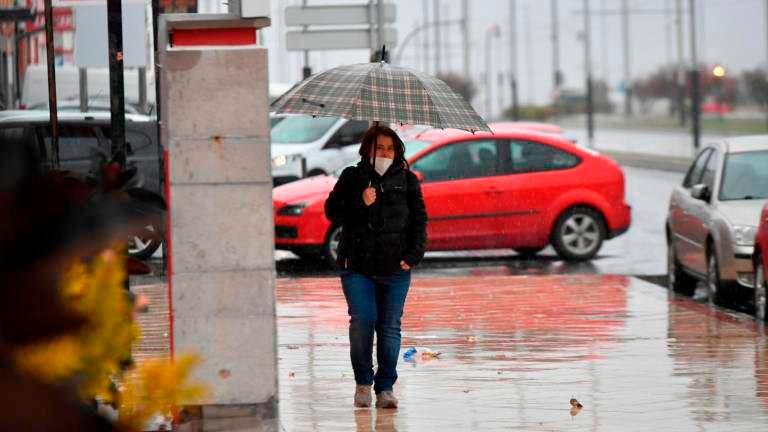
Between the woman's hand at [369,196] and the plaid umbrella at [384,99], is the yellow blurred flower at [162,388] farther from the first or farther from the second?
the plaid umbrella at [384,99]

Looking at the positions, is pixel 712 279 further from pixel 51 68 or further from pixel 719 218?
pixel 51 68

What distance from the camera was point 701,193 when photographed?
14.0m

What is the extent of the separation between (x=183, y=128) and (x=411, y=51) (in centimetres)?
13336

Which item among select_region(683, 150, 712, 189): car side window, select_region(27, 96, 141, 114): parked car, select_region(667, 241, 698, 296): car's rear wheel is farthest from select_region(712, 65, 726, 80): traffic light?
select_region(667, 241, 698, 296): car's rear wheel

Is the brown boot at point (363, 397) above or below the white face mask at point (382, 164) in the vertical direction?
below

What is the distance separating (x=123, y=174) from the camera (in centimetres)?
509

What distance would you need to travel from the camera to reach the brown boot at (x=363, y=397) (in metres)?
7.94

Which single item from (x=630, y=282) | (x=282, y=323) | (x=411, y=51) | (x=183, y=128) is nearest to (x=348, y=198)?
(x=183, y=128)

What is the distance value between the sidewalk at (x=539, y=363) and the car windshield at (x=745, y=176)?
108 cm

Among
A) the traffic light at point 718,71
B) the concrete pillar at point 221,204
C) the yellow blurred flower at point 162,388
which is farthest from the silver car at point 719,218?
the traffic light at point 718,71

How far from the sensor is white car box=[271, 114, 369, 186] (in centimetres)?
2408

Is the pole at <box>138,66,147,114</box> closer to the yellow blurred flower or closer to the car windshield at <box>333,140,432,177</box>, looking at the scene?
the car windshield at <box>333,140,432,177</box>

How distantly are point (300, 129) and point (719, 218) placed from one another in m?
12.5

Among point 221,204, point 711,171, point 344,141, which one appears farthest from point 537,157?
point 221,204
